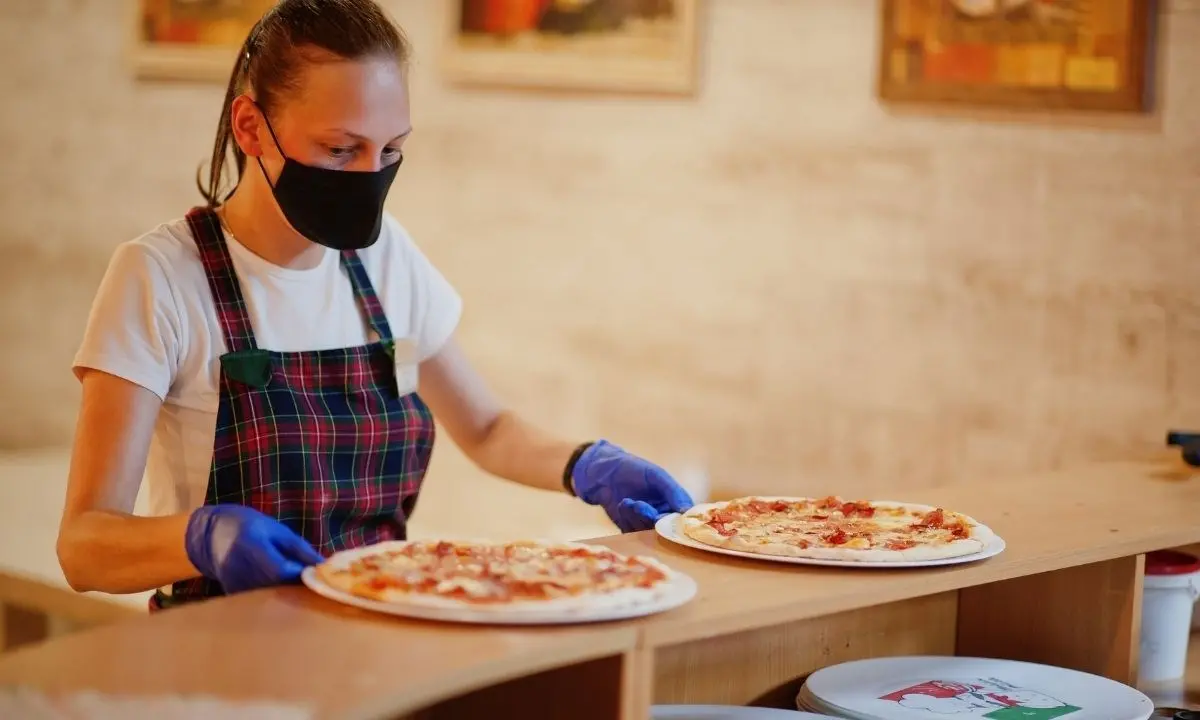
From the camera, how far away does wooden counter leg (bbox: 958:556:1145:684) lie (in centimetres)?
225

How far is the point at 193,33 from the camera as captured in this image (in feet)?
17.2

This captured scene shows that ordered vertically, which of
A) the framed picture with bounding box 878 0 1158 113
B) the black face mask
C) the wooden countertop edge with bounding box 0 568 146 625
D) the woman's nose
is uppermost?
the framed picture with bounding box 878 0 1158 113

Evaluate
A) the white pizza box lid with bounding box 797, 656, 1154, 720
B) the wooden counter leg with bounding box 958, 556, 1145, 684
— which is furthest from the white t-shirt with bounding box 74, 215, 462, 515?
the wooden counter leg with bounding box 958, 556, 1145, 684

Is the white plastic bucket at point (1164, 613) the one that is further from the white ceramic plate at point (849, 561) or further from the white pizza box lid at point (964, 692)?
the white ceramic plate at point (849, 561)

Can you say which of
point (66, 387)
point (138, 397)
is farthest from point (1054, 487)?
point (66, 387)

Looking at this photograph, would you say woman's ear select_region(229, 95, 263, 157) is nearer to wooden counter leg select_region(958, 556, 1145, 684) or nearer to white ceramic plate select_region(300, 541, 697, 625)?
white ceramic plate select_region(300, 541, 697, 625)

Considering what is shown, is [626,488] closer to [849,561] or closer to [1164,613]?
[849,561]

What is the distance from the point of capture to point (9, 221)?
5355 mm

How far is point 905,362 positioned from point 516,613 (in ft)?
10.4

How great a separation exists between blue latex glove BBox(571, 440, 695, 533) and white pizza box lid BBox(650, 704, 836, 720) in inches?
12.9

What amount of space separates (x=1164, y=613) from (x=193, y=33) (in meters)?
4.07

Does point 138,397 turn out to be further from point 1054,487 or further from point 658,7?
point 658,7

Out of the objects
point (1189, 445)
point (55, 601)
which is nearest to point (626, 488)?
point (1189, 445)

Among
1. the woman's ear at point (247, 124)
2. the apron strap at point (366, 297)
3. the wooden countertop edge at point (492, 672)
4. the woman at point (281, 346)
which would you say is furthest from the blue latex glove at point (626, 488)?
the woman's ear at point (247, 124)
